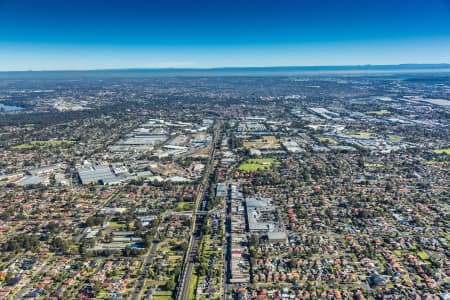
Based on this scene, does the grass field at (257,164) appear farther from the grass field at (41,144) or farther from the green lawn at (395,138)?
the grass field at (41,144)

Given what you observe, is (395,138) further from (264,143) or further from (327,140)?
(264,143)

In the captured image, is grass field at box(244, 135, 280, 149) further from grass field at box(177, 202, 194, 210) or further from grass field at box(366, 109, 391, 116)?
grass field at box(366, 109, 391, 116)

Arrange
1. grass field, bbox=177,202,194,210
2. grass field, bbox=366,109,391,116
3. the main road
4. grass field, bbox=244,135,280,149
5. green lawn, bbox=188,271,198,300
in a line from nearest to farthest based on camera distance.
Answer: green lawn, bbox=188,271,198,300
the main road
grass field, bbox=177,202,194,210
grass field, bbox=244,135,280,149
grass field, bbox=366,109,391,116

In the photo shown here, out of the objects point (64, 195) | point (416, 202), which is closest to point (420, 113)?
point (416, 202)

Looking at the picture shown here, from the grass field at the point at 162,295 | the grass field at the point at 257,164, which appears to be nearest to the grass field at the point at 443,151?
the grass field at the point at 257,164

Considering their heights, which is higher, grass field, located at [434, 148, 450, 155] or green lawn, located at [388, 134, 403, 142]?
green lawn, located at [388, 134, 403, 142]

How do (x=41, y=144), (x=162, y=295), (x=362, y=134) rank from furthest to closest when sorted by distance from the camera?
(x=362, y=134), (x=41, y=144), (x=162, y=295)

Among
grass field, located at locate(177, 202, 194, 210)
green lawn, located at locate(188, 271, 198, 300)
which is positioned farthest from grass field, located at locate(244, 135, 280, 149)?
green lawn, located at locate(188, 271, 198, 300)

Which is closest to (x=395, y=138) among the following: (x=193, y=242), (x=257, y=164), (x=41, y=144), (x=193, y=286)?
(x=257, y=164)

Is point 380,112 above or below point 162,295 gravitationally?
above
